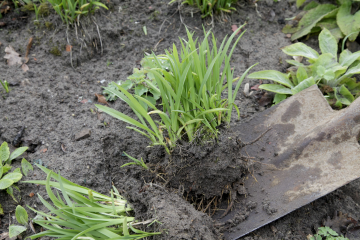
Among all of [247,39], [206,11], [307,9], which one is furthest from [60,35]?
[307,9]

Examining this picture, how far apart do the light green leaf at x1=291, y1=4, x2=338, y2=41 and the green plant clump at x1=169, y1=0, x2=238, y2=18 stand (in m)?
0.70

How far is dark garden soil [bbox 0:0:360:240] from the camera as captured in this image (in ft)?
5.14

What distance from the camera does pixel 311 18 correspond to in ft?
8.97

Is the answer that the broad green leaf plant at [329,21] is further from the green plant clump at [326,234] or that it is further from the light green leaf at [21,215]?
the light green leaf at [21,215]

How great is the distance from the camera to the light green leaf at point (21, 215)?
1.57 m

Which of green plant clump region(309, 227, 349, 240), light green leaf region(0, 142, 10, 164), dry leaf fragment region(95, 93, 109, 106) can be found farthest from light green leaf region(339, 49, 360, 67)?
light green leaf region(0, 142, 10, 164)

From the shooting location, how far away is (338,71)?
2133mm

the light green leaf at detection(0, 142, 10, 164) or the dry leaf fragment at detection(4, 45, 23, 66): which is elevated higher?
the dry leaf fragment at detection(4, 45, 23, 66)

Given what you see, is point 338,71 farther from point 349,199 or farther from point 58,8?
point 58,8

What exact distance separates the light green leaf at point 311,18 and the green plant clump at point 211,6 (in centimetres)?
70

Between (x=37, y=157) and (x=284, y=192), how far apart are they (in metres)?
1.63

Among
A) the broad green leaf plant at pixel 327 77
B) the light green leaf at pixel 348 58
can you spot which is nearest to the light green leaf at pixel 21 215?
the broad green leaf plant at pixel 327 77

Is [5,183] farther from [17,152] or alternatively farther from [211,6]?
[211,6]

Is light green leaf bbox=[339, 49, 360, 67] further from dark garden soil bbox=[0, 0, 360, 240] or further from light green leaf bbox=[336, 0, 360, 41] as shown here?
dark garden soil bbox=[0, 0, 360, 240]
